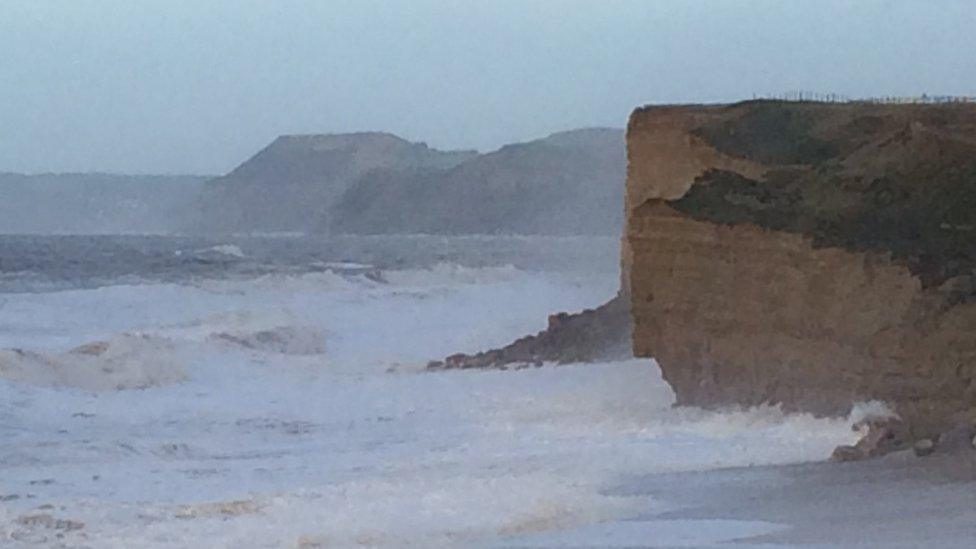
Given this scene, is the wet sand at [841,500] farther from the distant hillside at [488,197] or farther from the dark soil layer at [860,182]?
the distant hillside at [488,197]

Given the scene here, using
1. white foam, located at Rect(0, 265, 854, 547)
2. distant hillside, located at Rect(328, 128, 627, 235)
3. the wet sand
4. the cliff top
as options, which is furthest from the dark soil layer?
distant hillside, located at Rect(328, 128, 627, 235)

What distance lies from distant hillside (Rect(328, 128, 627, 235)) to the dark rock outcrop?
90742mm

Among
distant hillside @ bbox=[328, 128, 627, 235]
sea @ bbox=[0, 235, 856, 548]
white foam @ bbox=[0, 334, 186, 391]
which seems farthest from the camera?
distant hillside @ bbox=[328, 128, 627, 235]

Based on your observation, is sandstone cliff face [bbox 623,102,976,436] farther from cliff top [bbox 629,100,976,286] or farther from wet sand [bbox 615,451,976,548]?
wet sand [bbox 615,451,976,548]

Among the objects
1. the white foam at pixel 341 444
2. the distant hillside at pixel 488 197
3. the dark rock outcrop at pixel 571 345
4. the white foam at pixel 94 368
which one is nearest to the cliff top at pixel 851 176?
the white foam at pixel 341 444

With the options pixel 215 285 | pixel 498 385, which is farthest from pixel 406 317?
pixel 498 385

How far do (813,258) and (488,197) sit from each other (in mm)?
138682

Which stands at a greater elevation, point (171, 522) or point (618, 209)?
point (618, 209)

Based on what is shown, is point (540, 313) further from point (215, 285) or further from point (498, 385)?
point (498, 385)

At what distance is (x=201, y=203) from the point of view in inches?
6909

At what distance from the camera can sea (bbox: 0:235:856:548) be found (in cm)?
1148

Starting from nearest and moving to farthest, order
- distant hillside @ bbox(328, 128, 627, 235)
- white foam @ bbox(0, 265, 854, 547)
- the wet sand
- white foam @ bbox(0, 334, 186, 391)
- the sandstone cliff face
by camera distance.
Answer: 1. the wet sand
2. white foam @ bbox(0, 265, 854, 547)
3. the sandstone cliff face
4. white foam @ bbox(0, 334, 186, 391)
5. distant hillside @ bbox(328, 128, 627, 235)

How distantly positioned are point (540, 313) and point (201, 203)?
137544mm

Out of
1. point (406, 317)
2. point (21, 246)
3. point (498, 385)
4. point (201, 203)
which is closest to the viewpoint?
point (498, 385)
